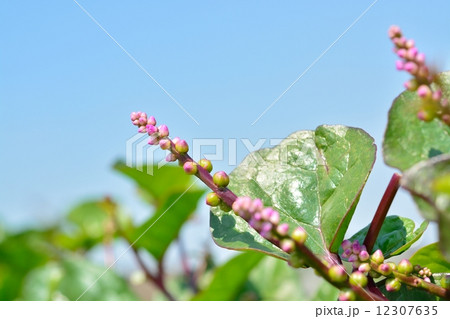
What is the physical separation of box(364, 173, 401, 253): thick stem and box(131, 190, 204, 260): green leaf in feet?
2.20

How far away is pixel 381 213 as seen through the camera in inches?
28.5

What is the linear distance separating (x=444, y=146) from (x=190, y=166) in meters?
0.29

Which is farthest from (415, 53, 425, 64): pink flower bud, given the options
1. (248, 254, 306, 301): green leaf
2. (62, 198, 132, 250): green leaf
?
(62, 198, 132, 250): green leaf

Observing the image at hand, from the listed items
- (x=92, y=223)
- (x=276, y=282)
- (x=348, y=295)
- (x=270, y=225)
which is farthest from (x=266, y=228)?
(x=92, y=223)

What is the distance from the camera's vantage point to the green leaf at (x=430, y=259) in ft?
2.73

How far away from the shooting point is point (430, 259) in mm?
843

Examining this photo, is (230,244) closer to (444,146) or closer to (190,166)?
(190,166)

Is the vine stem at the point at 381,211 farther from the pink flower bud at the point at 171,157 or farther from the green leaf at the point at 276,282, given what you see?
the green leaf at the point at 276,282

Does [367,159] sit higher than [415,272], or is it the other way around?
[367,159]

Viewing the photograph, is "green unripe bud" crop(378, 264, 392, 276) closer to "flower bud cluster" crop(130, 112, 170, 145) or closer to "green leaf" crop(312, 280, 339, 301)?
"flower bud cluster" crop(130, 112, 170, 145)

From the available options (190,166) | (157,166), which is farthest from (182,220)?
(190,166)

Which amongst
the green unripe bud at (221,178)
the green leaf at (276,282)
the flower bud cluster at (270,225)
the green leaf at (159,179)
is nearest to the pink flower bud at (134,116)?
the green unripe bud at (221,178)

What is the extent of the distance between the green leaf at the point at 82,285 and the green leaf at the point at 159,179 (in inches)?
21.7
